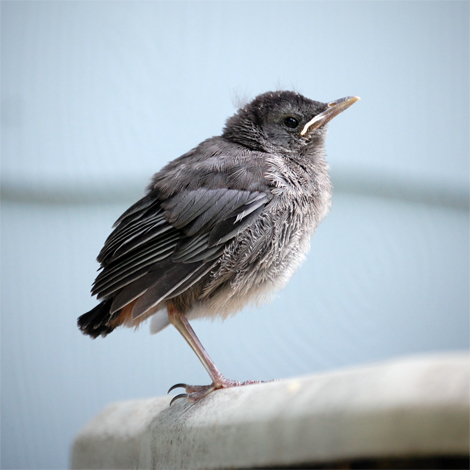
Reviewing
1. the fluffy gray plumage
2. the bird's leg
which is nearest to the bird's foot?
the bird's leg

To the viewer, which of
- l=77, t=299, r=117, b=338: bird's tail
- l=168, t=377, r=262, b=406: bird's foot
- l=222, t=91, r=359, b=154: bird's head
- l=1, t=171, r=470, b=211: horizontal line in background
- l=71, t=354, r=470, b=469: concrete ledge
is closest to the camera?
l=71, t=354, r=470, b=469: concrete ledge

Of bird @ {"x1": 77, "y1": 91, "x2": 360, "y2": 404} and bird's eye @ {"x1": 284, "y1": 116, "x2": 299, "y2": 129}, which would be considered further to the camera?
bird's eye @ {"x1": 284, "y1": 116, "x2": 299, "y2": 129}

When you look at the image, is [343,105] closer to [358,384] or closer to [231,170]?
[231,170]

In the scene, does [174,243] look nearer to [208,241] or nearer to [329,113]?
[208,241]

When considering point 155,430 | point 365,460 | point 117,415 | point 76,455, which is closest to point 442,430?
point 365,460

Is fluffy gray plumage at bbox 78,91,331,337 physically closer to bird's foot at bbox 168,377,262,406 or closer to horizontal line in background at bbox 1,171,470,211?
bird's foot at bbox 168,377,262,406

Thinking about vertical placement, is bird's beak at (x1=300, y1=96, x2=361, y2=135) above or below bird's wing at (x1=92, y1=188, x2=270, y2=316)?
above
